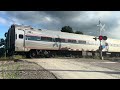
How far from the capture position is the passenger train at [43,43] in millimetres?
23797

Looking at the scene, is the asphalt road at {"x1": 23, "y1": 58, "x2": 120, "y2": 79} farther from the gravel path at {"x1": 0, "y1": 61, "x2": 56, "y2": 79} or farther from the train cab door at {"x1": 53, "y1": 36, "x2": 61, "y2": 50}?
the train cab door at {"x1": 53, "y1": 36, "x2": 61, "y2": 50}

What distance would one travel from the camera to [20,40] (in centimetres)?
2362

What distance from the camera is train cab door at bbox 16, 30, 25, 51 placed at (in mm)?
23500

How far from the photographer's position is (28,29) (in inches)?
966

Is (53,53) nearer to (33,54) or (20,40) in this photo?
(33,54)

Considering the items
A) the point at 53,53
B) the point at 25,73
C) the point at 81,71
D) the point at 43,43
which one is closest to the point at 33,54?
the point at 43,43

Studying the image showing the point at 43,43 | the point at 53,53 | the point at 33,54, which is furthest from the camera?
the point at 53,53

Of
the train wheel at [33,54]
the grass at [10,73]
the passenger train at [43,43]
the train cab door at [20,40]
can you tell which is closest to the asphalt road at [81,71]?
the grass at [10,73]

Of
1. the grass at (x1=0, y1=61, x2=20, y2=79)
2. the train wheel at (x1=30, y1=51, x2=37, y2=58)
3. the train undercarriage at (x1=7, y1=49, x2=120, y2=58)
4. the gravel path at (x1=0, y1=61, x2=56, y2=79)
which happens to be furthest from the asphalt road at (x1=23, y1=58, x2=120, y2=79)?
the train undercarriage at (x1=7, y1=49, x2=120, y2=58)

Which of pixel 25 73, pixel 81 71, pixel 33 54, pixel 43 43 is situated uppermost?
pixel 43 43

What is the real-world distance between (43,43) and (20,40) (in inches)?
121

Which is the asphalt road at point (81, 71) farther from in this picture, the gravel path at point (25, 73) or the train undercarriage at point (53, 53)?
the train undercarriage at point (53, 53)
